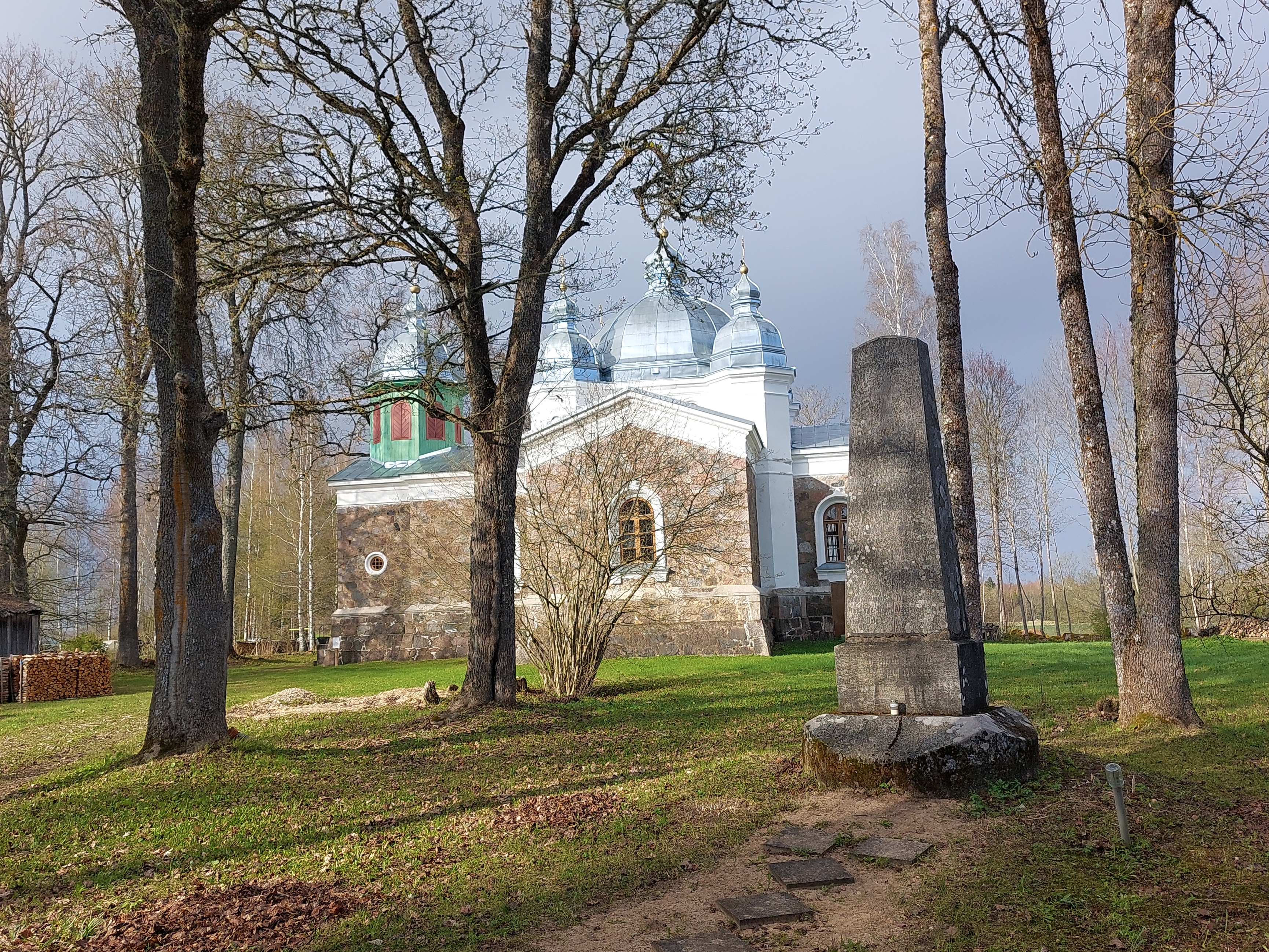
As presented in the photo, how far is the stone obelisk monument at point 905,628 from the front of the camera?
5.54m

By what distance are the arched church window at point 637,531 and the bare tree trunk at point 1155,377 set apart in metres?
6.72

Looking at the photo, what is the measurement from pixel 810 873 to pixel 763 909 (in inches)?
19.4

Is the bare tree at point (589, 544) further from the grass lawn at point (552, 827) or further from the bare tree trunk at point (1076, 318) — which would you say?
the bare tree trunk at point (1076, 318)

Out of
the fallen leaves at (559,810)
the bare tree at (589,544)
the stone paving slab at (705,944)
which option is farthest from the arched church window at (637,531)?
the stone paving slab at (705,944)

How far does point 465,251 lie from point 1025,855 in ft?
25.7

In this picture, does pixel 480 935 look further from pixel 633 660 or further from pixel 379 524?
pixel 379 524

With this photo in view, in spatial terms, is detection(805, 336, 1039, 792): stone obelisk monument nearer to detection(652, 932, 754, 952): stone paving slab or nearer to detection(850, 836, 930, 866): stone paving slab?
detection(850, 836, 930, 866): stone paving slab

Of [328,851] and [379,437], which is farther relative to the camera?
[379,437]

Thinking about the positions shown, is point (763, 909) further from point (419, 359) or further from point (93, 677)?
point (93, 677)

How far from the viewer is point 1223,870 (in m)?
4.20

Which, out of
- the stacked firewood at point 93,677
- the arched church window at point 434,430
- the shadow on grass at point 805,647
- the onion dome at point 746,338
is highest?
the onion dome at point 746,338

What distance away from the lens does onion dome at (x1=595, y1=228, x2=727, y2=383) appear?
27.6 meters

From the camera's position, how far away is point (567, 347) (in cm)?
2697

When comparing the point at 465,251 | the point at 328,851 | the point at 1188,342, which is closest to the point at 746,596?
the point at 465,251
